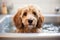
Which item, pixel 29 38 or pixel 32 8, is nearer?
pixel 29 38

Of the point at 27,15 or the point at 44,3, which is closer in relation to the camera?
the point at 27,15

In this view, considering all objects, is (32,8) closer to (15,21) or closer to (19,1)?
(15,21)

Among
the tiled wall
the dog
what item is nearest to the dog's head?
the dog

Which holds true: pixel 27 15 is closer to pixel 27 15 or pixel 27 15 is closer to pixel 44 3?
pixel 27 15

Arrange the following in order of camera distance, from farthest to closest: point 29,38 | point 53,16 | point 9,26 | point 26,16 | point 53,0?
point 53,0, point 53,16, point 9,26, point 26,16, point 29,38

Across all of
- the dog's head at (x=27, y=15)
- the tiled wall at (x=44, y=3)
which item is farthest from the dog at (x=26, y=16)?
the tiled wall at (x=44, y=3)

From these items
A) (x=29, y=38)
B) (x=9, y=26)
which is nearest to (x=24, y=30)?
(x=29, y=38)

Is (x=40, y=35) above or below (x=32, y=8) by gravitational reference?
below

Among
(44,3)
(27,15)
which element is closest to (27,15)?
(27,15)

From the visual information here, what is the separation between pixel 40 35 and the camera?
107cm

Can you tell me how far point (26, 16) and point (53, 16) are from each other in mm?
741

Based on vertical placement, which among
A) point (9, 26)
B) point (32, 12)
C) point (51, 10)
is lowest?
point (9, 26)

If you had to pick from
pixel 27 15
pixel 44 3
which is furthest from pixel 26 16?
pixel 44 3

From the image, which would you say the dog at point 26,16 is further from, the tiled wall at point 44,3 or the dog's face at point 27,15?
the tiled wall at point 44,3
